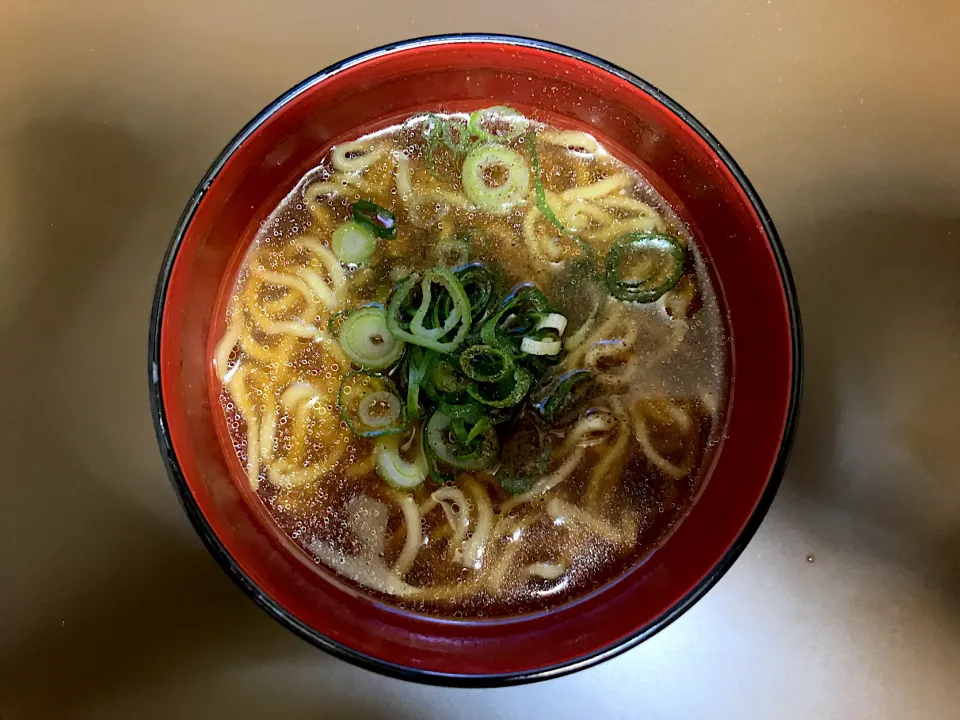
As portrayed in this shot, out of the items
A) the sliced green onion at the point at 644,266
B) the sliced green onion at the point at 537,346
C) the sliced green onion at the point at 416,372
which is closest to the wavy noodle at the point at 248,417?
the sliced green onion at the point at 416,372

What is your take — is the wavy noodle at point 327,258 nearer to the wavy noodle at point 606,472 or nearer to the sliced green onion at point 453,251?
the sliced green onion at point 453,251

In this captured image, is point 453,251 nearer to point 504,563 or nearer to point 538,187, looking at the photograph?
point 538,187

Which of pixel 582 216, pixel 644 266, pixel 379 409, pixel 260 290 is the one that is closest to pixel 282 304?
pixel 260 290

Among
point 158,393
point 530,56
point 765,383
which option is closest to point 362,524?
point 158,393

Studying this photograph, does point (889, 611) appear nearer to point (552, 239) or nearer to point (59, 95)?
→ point (552, 239)

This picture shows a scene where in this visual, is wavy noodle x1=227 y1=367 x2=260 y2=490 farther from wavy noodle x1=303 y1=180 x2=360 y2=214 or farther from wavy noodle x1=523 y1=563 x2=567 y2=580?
wavy noodle x1=523 y1=563 x2=567 y2=580

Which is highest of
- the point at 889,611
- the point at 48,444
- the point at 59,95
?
the point at 59,95

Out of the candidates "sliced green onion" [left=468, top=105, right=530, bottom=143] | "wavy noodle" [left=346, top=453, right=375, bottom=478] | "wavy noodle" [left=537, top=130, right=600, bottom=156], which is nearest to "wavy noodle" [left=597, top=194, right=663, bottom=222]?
"wavy noodle" [left=537, top=130, right=600, bottom=156]
